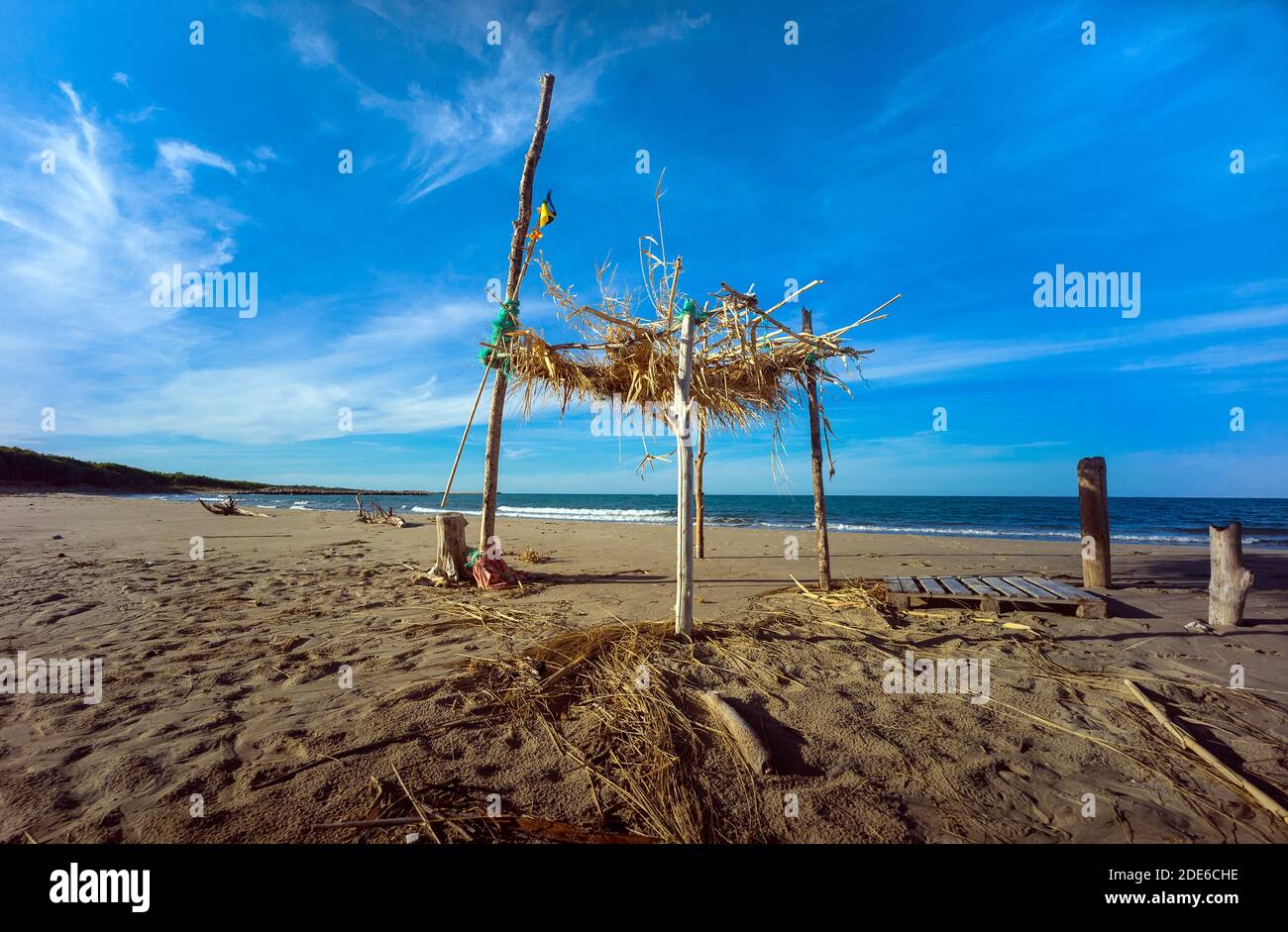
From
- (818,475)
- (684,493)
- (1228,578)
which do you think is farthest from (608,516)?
(1228,578)

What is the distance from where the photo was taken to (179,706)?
3.44 m

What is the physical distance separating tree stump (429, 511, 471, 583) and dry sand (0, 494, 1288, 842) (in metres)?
0.64

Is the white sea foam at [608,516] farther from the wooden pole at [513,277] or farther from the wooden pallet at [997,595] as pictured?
the wooden pallet at [997,595]

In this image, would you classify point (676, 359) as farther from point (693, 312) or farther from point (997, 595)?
point (997, 595)

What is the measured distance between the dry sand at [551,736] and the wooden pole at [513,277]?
4.87 ft

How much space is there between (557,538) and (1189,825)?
14320mm

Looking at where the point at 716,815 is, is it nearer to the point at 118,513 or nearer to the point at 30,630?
the point at 30,630

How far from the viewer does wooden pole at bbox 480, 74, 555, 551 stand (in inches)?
312

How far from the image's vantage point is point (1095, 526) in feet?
25.9

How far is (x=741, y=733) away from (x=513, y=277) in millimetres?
7331

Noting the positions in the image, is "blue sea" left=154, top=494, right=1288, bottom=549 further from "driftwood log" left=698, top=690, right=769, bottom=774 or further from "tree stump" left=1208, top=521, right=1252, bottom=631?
"driftwood log" left=698, top=690, right=769, bottom=774
